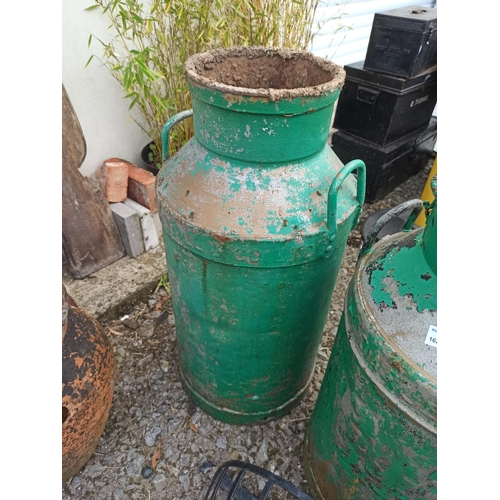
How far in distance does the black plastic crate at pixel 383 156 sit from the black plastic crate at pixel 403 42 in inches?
23.9

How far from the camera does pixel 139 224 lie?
105 inches

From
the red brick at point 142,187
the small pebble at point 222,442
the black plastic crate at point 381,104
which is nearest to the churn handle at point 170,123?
the red brick at point 142,187

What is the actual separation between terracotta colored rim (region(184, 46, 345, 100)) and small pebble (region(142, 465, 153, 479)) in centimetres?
168

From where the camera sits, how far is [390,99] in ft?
10.4

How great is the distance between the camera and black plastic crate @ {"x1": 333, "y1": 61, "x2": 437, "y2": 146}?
315cm

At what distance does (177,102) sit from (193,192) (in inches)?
65.0

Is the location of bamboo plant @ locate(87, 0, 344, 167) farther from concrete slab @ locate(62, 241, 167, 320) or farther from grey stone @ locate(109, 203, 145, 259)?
concrete slab @ locate(62, 241, 167, 320)

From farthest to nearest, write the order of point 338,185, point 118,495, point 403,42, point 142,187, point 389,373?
point 403,42, point 142,187, point 118,495, point 338,185, point 389,373

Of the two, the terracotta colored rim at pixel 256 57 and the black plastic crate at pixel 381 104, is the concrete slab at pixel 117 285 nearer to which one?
the terracotta colored rim at pixel 256 57

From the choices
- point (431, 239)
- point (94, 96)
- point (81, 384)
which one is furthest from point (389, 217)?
point (94, 96)

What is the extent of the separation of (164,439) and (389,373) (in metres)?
1.35

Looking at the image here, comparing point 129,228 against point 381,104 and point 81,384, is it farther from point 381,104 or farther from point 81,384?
point 381,104

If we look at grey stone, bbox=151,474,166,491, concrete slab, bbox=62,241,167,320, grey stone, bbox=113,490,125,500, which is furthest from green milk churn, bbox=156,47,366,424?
concrete slab, bbox=62,241,167,320

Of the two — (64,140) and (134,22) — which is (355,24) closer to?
(134,22)
